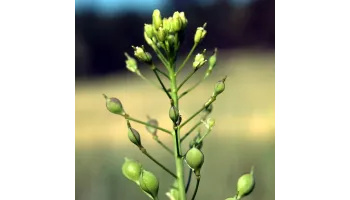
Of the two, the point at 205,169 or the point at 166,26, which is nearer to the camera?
the point at 166,26

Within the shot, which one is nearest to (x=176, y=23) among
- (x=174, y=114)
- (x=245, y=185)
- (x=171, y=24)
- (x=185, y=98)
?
(x=171, y=24)

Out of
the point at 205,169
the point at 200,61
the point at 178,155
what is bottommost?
the point at 205,169

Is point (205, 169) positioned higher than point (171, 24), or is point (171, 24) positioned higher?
point (171, 24)

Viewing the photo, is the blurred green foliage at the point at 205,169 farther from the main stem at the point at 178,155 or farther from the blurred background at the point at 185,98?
the main stem at the point at 178,155

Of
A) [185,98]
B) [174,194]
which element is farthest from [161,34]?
[185,98]

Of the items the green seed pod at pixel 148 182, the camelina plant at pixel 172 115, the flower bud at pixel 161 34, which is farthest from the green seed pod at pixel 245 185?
the flower bud at pixel 161 34

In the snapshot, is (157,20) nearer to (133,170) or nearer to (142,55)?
(142,55)
